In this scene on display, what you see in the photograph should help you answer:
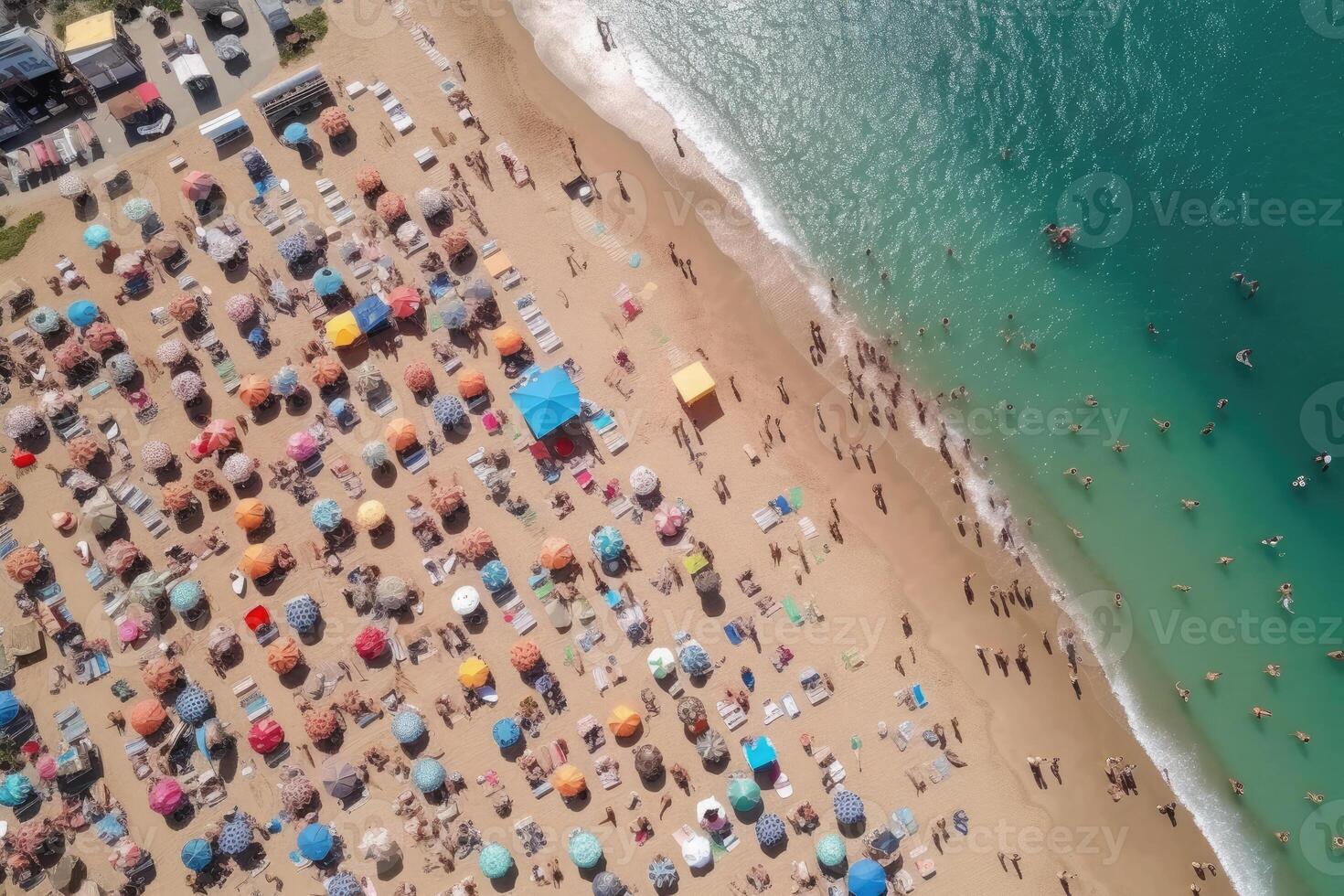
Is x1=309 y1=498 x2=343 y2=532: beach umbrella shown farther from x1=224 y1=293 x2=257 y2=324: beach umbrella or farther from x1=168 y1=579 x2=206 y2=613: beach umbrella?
x1=224 y1=293 x2=257 y2=324: beach umbrella

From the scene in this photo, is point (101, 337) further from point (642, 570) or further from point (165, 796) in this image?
point (642, 570)

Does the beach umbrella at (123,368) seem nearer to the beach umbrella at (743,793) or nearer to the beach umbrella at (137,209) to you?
the beach umbrella at (137,209)

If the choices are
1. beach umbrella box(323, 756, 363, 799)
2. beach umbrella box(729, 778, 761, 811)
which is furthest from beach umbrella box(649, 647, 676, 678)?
beach umbrella box(323, 756, 363, 799)

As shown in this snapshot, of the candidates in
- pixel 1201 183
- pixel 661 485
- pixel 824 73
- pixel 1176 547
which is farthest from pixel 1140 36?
pixel 661 485

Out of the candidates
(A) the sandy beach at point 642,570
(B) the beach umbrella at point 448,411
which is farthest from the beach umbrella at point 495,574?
(B) the beach umbrella at point 448,411

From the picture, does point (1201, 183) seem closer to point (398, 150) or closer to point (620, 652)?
point (620, 652)

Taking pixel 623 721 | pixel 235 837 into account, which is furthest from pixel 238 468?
pixel 623 721
